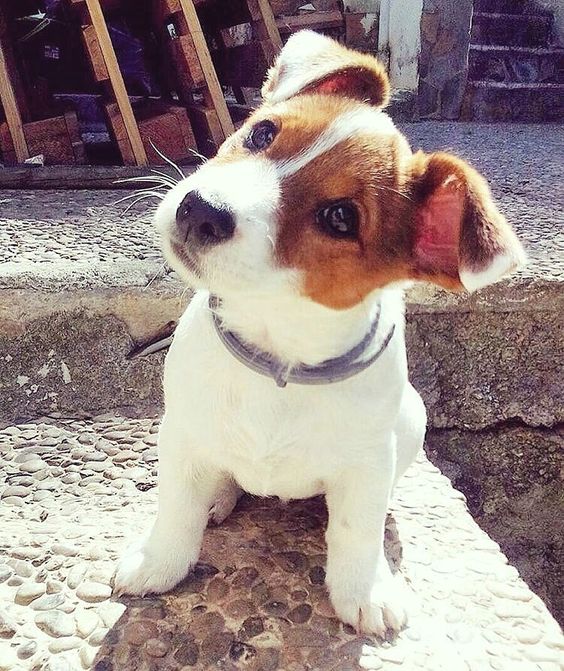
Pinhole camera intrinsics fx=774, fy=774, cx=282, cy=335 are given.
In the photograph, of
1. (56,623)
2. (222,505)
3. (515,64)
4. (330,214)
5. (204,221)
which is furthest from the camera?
(515,64)

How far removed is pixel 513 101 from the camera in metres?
5.64

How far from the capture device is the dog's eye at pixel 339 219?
138 centimetres

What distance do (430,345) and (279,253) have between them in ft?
4.85

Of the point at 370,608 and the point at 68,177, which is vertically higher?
the point at 68,177

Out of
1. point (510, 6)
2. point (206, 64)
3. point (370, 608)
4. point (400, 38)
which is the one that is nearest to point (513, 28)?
point (510, 6)

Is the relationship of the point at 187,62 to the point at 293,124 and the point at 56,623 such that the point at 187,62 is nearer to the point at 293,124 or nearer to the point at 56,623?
the point at 293,124

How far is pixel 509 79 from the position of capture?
589 centimetres

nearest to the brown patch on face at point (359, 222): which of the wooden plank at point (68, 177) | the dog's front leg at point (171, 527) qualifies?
the dog's front leg at point (171, 527)

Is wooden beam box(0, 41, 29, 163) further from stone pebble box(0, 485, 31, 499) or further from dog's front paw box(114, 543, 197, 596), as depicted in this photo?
dog's front paw box(114, 543, 197, 596)

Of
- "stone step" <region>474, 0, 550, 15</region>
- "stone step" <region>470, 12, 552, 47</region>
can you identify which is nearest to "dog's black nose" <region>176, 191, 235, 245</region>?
"stone step" <region>470, 12, 552, 47</region>

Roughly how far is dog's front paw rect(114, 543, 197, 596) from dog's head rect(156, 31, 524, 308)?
678 mm

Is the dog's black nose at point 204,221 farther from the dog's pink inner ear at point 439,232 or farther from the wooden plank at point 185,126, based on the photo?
the wooden plank at point 185,126

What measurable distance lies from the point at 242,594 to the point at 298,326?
643mm

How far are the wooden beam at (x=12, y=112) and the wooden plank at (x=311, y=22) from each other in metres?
1.70
